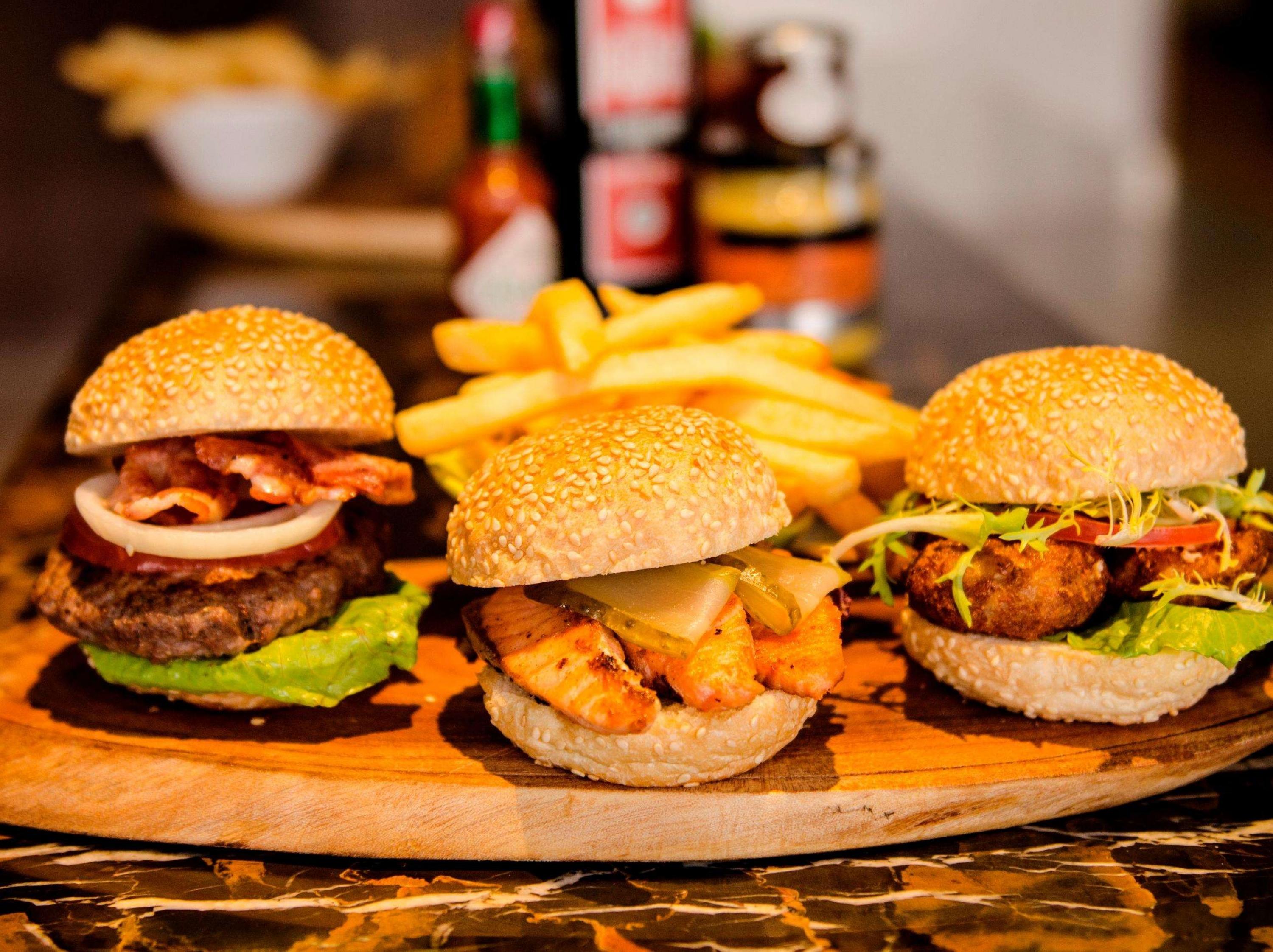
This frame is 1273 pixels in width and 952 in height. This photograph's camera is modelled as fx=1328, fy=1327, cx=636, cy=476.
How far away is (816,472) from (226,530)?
1046 mm

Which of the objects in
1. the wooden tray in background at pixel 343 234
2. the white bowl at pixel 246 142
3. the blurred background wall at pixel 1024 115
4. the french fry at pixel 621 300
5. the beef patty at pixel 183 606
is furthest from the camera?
the blurred background wall at pixel 1024 115

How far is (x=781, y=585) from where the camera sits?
2.14 meters

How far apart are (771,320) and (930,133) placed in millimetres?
4229

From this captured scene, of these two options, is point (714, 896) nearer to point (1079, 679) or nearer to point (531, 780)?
point (531, 780)

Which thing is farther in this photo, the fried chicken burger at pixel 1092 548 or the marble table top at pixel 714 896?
the fried chicken burger at pixel 1092 548

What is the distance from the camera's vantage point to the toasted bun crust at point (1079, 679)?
2.12m

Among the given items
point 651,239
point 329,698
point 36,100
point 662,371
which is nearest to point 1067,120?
point 651,239

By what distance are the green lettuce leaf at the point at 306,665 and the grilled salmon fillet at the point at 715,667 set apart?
0.51m

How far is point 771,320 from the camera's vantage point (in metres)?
4.26

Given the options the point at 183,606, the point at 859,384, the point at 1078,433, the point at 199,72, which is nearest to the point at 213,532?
the point at 183,606

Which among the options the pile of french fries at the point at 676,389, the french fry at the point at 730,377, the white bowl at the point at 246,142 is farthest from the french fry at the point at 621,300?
the white bowl at the point at 246,142

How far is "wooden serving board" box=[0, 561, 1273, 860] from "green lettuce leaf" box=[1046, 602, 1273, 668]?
0.47 ft

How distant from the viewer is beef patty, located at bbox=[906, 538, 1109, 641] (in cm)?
213

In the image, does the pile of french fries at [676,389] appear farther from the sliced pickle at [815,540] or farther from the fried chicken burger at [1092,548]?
the fried chicken burger at [1092,548]
